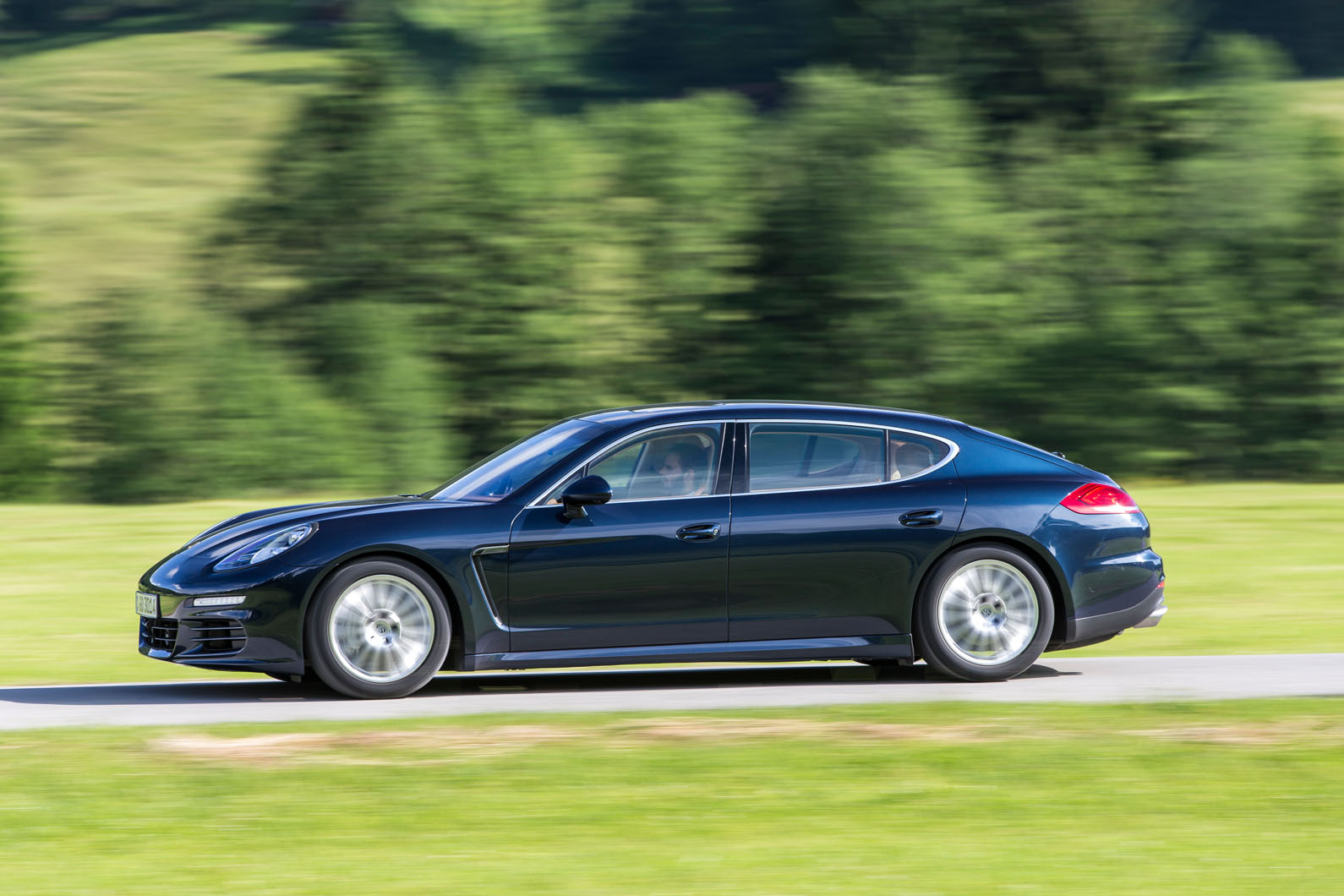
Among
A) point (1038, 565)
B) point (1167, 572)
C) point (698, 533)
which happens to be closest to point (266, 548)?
point (698, 533)

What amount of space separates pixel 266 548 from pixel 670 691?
2.07 m

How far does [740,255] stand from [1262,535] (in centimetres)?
1845

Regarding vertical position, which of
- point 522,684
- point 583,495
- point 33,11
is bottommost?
point 522,684

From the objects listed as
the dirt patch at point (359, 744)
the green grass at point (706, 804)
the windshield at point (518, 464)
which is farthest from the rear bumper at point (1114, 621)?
the dirt patch at point (359, 744)

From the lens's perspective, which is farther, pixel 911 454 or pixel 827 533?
pixel 911 454

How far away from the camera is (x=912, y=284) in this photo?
113ft

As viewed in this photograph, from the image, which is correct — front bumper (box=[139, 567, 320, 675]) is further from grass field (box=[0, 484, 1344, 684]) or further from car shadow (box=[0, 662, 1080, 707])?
grass field (box=[0, 484, 1344, 684])

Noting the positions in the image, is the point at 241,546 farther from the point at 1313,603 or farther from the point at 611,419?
the point at 1313,603

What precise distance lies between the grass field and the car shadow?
78 centimetres

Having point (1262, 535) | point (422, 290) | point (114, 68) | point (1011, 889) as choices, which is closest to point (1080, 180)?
point (422, 290)

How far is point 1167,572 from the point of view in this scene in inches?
604

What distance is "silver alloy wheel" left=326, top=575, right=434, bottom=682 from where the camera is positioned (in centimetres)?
873

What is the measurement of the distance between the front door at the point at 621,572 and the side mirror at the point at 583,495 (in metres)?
0.04

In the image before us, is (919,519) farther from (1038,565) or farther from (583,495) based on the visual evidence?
(583,495)
